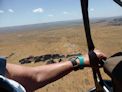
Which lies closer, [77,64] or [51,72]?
[77,64]

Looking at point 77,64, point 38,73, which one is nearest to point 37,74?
point 38,73

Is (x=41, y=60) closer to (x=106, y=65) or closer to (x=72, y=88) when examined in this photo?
(x=72, y=88)

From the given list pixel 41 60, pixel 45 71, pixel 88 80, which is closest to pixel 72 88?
pixel 88 80

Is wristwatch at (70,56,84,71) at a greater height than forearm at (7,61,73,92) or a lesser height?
greater

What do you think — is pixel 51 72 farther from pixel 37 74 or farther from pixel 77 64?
pixel 77 64

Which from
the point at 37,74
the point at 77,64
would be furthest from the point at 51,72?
the point at 77,64

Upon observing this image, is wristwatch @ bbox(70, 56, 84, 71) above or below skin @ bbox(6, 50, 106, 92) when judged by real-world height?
above

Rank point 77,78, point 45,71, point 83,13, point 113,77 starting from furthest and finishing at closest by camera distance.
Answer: point 77,78
point 45,71
point 83,13
point 113,77

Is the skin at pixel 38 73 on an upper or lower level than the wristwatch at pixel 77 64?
lower
